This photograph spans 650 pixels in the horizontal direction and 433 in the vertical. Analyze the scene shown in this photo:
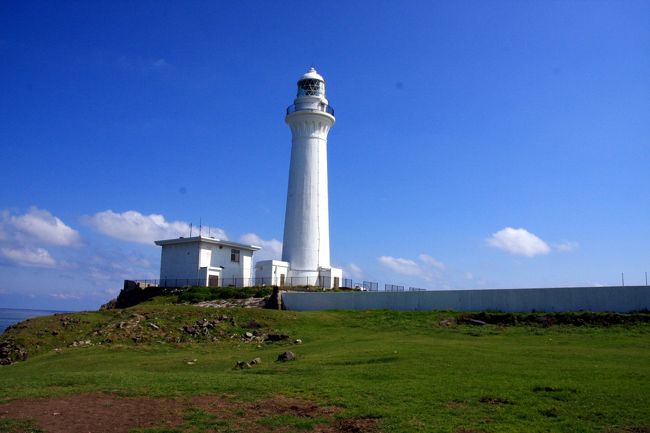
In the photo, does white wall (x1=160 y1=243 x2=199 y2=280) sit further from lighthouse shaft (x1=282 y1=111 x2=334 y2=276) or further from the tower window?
the tower window

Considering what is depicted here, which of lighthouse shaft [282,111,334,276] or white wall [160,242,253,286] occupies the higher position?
lighthouse shaft [282,111,334,276]

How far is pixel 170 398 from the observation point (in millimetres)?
14086

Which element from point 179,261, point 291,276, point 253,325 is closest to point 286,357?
point 253,325

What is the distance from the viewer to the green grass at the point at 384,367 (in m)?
12.1

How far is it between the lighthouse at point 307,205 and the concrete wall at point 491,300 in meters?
6.95

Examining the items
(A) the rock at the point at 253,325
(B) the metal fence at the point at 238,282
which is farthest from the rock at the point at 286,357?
(B) the metal fence at the point at 238,282

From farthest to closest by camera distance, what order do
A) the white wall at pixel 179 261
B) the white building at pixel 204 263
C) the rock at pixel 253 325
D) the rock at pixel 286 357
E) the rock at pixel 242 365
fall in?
the white wall at pixel 179 261 < the white building at pixel 204 263 < the rock at pixel 253 325 < the rock at pixel 286 357 < the rock at pixel 242 365

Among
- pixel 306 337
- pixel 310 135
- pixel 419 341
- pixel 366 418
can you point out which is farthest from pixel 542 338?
pixel 310 135

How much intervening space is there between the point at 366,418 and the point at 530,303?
71.9 ft

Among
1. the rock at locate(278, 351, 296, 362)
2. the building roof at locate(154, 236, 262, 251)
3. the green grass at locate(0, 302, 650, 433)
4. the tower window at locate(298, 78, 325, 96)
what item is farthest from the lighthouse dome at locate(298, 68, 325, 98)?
the rock at locate(278, 351, 296, 362)

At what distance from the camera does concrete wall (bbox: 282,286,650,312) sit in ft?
95.2

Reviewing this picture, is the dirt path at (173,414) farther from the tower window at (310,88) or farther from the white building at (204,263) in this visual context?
Answer: the tower window at (310,88)

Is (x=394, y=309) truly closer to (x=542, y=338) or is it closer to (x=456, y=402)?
(x=542, y=338)

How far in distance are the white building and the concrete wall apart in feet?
37.1
